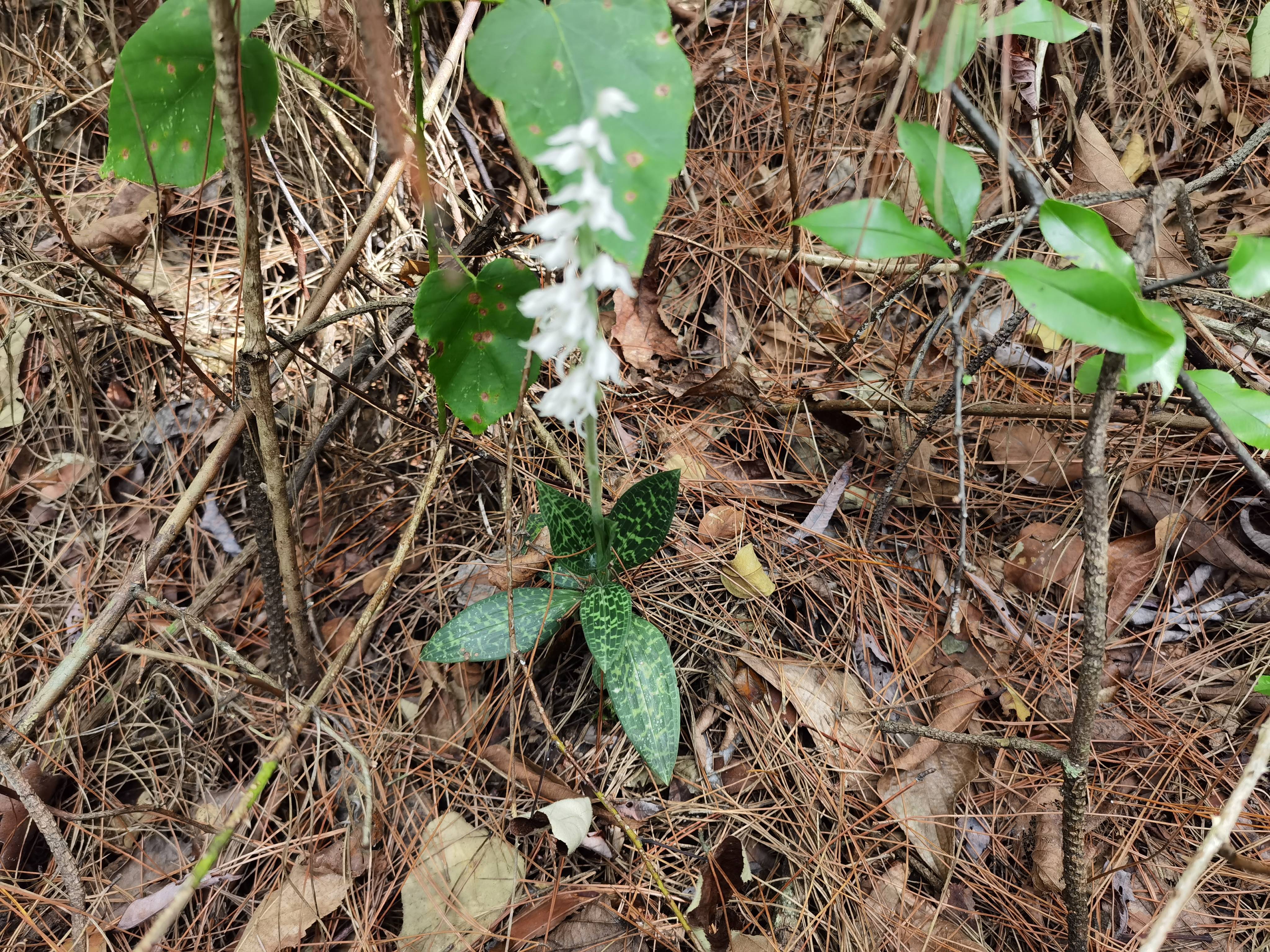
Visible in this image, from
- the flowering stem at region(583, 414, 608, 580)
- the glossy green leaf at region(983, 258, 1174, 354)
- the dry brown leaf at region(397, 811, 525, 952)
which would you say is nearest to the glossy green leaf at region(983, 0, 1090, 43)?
the glossy green leaf at region(983, 258, 1174, 354)

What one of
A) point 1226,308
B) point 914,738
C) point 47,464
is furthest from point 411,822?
point 1226,308

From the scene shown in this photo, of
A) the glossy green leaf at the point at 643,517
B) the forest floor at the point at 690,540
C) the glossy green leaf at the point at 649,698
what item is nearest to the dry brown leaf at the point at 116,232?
the forest floor at the point at 690,540

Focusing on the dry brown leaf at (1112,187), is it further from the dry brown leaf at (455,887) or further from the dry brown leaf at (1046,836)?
the dry brown leaf at (455,887)

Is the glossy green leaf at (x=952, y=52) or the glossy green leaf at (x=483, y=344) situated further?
the glossy green leaf at (x=483, y=344)

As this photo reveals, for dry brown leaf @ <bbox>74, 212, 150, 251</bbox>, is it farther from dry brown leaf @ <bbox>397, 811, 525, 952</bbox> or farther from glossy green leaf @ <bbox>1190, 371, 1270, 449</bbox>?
glossy green leaf @ <bbox>1190, 371, 1270, 449</bbox>

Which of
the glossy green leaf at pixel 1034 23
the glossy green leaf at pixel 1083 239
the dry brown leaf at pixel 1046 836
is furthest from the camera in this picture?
the dry brown leaf at pixel 1046 836

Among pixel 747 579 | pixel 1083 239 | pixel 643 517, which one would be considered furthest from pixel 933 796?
pixel 1083 239

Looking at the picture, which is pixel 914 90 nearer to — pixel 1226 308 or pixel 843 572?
pixel 1226 308
